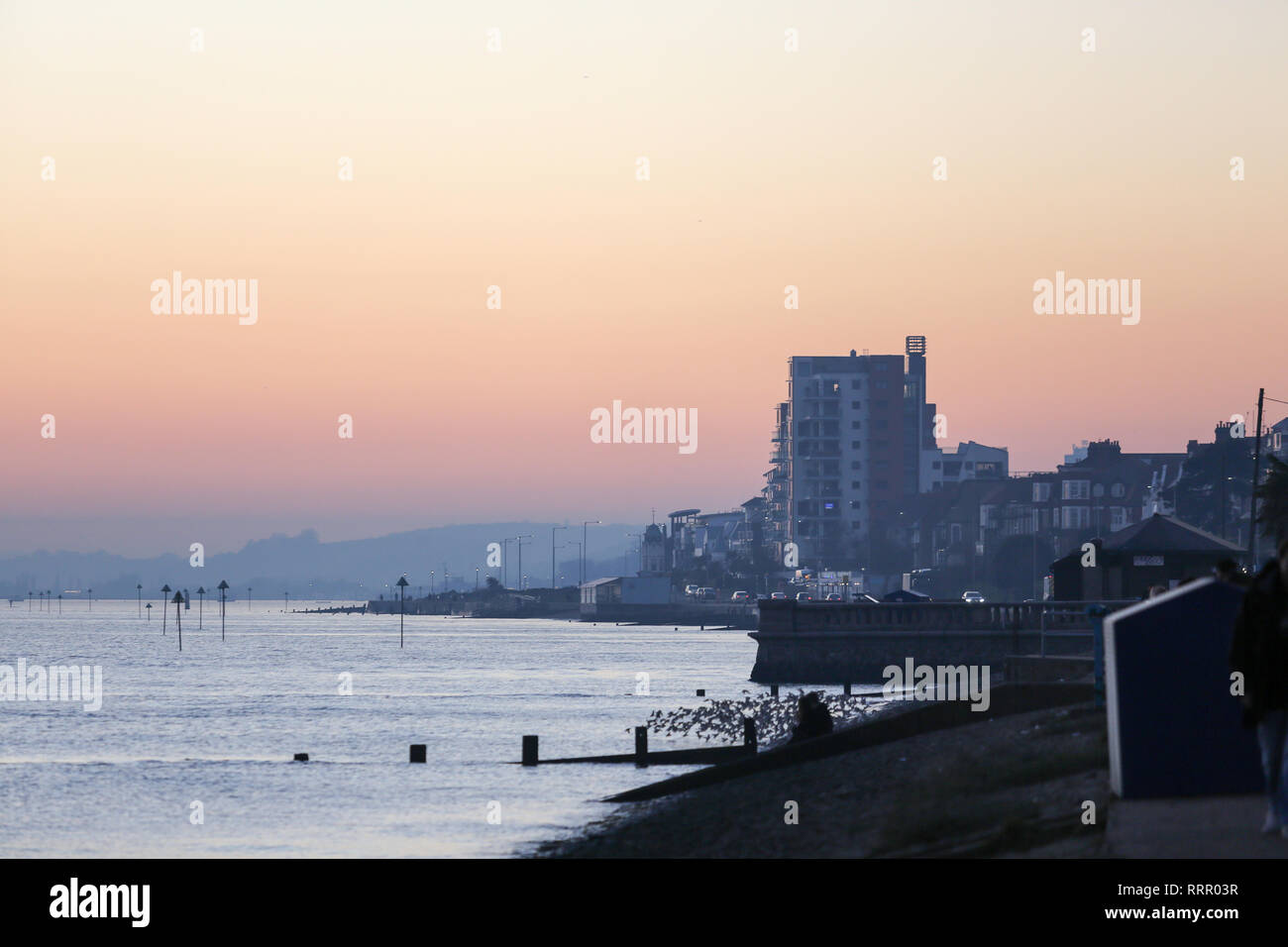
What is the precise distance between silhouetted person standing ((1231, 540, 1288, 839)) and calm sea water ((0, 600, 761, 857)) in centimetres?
1766

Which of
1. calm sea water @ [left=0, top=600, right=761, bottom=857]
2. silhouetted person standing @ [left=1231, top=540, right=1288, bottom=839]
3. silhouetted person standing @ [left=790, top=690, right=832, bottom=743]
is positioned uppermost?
silhouetted person standing @ [left=1231, top=540, right=1288, bottom=839]

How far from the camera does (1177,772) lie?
16.3 meters

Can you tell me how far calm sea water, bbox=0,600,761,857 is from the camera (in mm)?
32844

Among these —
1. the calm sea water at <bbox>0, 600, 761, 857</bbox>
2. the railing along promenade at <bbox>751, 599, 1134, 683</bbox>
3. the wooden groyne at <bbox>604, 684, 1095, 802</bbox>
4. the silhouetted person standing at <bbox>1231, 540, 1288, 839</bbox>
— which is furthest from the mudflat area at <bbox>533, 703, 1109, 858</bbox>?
the railing along promenade at <bbox>751, 599, 1134, 683</bbox>

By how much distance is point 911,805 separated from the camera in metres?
21.9

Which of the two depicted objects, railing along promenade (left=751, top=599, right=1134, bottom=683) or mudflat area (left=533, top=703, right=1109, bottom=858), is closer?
mudflat area (left=533, top=703, right=1109, bottom=858)

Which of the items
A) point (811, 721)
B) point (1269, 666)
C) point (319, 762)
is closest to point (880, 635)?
point (319, 762)

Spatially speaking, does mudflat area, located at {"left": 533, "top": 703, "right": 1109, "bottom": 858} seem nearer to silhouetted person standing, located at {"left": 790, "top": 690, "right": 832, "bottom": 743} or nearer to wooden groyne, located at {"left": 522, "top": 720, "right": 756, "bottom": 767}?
silhouetted person standing, located at {"left": 790, "top": 690, "right": 832, "bottom": 743}

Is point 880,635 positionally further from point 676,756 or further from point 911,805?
point 911,805

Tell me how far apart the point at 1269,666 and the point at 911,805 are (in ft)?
31.1
